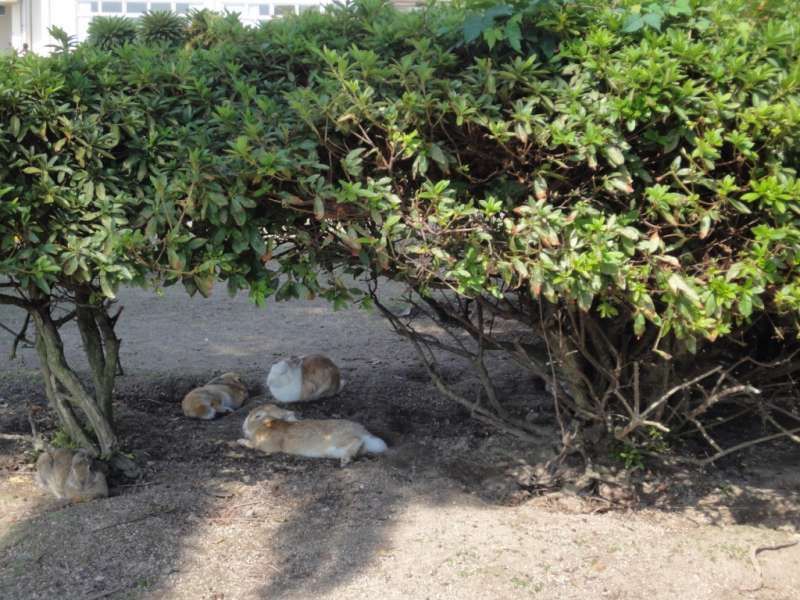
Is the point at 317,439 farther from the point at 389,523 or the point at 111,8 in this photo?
the point at 111,8

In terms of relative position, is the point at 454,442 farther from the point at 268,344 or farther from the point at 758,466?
the point at 268,344

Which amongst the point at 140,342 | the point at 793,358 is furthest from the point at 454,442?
the point at 140,342

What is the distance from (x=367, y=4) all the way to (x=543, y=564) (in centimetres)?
263

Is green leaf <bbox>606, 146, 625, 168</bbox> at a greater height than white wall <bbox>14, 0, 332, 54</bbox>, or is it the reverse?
white wall <bbox>14, 0, 332, 54</bbox>

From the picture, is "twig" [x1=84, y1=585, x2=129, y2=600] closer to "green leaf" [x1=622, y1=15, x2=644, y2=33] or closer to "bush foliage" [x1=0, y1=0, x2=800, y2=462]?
"bush foliage" [x1=0, y1=0, x2=800, y2=462]

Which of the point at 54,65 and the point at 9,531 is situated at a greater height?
the point at 54,65

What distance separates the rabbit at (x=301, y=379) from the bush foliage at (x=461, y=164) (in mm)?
1819

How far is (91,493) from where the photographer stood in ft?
14.3

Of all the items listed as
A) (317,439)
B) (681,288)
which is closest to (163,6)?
(317,439)

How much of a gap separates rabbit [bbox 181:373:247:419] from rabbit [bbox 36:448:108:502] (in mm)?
1215

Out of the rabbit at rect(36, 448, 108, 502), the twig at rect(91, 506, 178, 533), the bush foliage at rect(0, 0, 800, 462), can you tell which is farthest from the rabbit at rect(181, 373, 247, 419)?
the bush foliage at rect(0, 0, 800, 462)

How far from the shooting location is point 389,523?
411 cm

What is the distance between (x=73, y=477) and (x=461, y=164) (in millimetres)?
2326

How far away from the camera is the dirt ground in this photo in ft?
12.0
